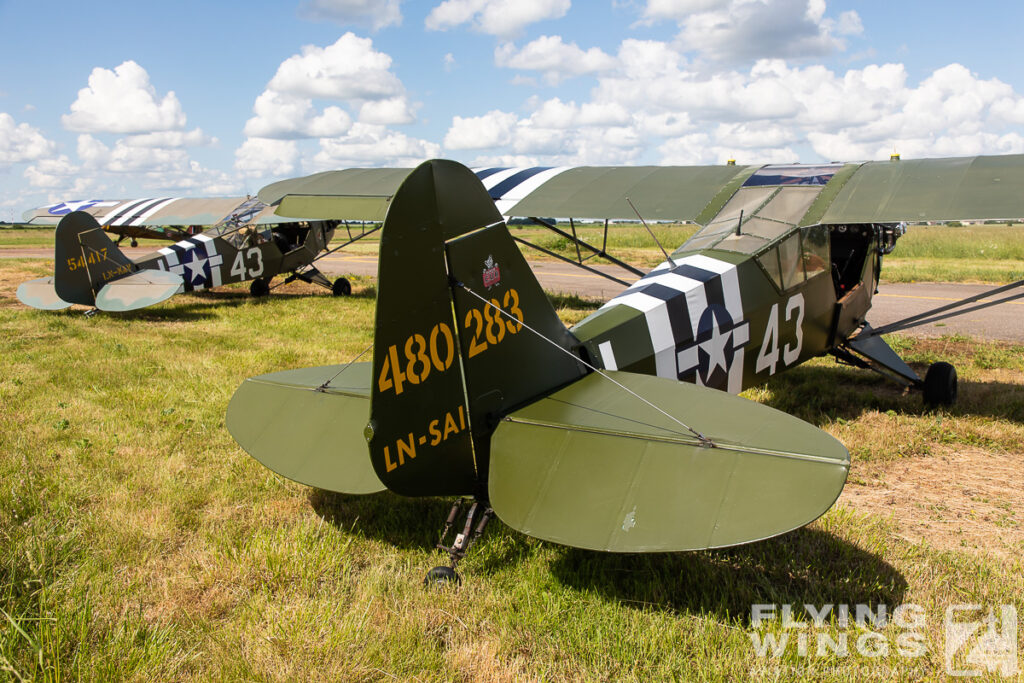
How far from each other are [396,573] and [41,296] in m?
11.4

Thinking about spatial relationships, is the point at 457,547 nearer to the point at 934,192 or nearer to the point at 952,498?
the point at 952,498

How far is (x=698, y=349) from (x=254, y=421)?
3.01m

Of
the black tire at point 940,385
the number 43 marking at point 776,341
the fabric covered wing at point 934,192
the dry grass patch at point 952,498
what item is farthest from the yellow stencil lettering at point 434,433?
the black tire at point 940,385

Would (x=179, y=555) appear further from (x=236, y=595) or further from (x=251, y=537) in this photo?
(x=236, y=595)

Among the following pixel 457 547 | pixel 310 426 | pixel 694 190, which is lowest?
pixel 457 547

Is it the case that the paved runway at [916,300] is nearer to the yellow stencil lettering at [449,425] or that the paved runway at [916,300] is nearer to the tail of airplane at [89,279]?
the tail of airplane at [89,279]

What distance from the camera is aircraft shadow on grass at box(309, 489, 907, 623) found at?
320 centimetres

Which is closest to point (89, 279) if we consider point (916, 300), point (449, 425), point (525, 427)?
point (449, 425)

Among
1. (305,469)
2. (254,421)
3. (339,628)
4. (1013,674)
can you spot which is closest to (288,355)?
(254,421)

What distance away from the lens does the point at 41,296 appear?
11.5 metres

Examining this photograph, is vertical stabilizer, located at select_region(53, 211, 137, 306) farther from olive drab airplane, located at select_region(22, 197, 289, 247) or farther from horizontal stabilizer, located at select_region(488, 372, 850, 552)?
horizontal stabilizer, located at select_region(488, 372, 850, 552)

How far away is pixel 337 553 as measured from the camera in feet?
11.9

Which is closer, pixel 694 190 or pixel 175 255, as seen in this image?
pixel 694 190

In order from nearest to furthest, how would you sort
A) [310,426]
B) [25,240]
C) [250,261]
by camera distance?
[310,426] → [250,261] → [25,240]
